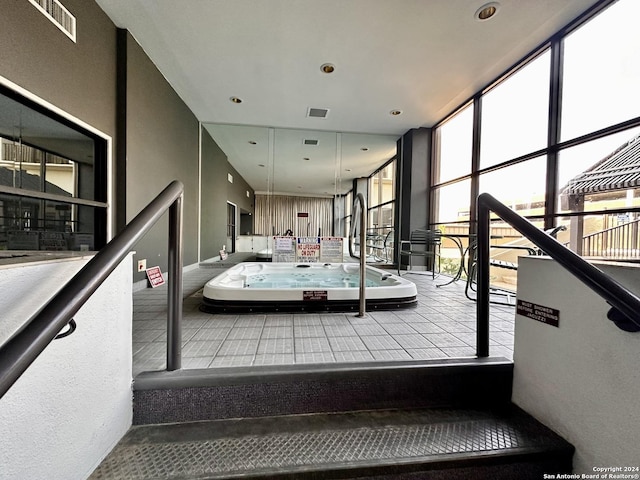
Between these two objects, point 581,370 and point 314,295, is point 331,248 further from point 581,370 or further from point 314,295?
point 581,370

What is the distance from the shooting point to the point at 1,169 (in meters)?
1.61

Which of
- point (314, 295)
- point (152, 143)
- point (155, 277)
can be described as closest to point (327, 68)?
point (152, 143)

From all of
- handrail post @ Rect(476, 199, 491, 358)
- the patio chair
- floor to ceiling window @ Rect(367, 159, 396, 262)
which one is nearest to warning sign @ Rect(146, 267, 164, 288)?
handrail post @ Rect(476, 199, 491, 358)

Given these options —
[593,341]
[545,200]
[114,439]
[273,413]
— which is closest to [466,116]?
[545,200]

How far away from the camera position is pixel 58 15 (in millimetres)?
1839

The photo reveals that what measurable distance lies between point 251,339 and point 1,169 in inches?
79.5

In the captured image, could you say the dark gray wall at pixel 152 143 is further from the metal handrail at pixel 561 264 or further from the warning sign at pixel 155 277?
the metal handrail at pixel 561 264

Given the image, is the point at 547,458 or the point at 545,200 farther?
the point at 545,200

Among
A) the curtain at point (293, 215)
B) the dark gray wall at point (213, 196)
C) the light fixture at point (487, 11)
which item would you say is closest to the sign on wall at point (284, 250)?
the dark gray wall at point (213, 196)

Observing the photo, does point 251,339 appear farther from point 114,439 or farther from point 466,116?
point 466,116

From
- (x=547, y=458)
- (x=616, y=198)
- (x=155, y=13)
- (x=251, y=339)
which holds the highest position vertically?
(x=155, y=13)

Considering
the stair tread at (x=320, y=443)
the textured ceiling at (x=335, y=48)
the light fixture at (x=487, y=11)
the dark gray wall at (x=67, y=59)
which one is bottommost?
the stair tread at (x=320, y=443)

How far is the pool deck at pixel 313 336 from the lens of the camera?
122 cm

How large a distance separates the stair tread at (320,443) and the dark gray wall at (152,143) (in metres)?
2.28
